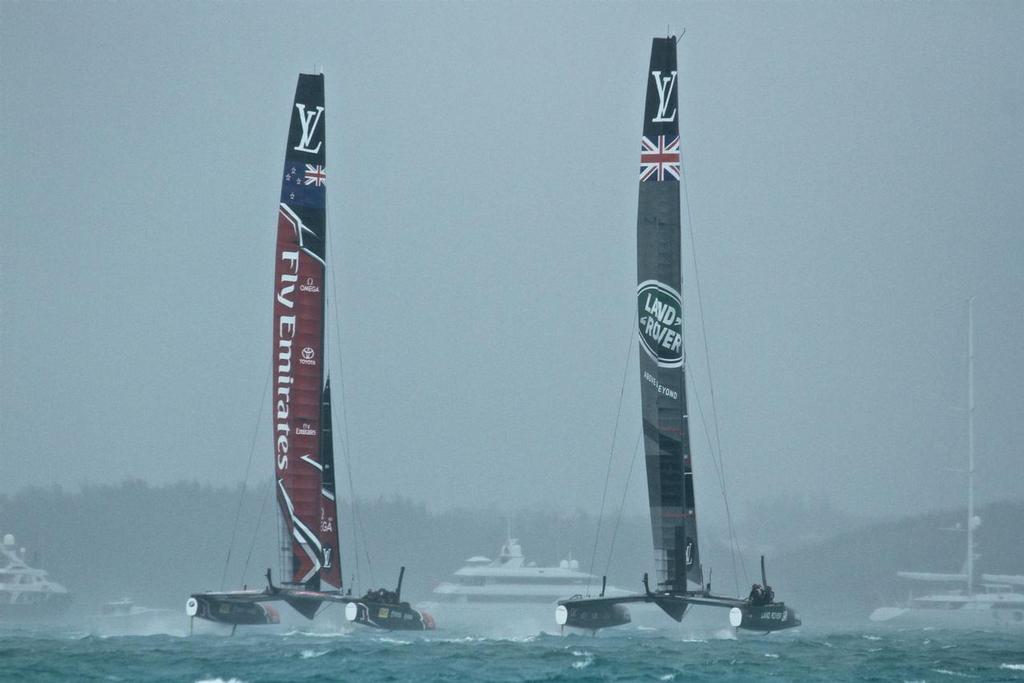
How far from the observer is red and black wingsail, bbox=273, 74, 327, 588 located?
1761 inches

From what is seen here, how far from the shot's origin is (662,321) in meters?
40.2

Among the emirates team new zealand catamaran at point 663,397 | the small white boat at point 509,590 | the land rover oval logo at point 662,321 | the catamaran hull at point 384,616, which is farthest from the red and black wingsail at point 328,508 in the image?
the small white boat at point 509,590

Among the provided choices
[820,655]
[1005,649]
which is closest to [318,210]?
[820,655]

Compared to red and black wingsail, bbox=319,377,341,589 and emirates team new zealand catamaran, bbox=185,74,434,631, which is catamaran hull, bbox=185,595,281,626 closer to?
emirates team new zealand catamaran, bbox=185,74,434,631

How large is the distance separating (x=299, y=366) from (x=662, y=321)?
1118 cm

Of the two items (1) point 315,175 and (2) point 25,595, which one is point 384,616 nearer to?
(1) point 315,175

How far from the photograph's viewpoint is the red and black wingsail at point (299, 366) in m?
44.7

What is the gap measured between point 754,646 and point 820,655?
1779 mm

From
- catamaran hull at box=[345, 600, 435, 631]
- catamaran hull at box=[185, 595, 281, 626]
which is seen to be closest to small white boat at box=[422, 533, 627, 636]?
catamaran hull at box=[345, 600, 435, 631]

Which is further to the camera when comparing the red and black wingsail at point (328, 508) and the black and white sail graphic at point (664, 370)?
the red and black wingsail at point (328, 508)

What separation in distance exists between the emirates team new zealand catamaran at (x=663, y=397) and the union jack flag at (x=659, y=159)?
0.09ft

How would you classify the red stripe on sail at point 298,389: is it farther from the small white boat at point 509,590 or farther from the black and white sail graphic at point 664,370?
the small white boat at point 509,590

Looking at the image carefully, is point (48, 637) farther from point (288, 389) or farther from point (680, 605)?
point (680, 605)

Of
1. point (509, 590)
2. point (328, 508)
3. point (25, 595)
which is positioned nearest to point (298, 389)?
point (328, 508)
